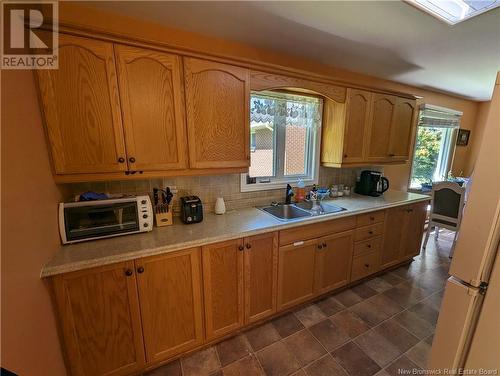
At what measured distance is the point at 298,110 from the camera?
2229mm

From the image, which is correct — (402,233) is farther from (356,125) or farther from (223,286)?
(223,286)

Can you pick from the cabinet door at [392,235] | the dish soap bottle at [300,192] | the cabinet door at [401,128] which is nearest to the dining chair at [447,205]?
the cabinet door at [401,128]

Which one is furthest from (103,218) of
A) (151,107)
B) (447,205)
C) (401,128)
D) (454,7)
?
(447,205)

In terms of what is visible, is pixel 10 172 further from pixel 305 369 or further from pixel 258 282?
pixel 305 369

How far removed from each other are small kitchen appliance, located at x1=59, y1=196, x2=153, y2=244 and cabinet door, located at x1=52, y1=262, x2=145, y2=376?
0.28 meters

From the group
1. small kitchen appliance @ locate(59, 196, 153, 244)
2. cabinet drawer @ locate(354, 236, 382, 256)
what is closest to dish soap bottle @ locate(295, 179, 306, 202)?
cabinet drawer @ locate(354, 236, 382, 256)

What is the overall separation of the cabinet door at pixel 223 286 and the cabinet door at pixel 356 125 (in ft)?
5.13

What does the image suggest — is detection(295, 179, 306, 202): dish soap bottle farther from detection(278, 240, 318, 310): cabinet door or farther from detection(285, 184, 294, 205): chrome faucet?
detection(278, 240, 318, 310): cabinet door

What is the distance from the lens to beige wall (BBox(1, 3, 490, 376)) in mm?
852

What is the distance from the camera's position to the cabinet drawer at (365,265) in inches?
88.8

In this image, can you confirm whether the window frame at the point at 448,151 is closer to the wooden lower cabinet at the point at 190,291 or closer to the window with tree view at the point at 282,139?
the wooden lower cabinet at the point at 190,291

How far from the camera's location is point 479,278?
2.66 feet

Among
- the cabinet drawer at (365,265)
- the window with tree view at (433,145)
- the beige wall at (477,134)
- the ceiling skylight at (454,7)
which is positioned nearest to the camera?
the ceiling skylight at (454,7)

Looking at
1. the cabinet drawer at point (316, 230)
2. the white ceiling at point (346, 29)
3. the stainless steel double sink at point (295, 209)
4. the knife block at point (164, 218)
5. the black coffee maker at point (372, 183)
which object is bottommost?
the cabinet drawer at point (316, 230)
